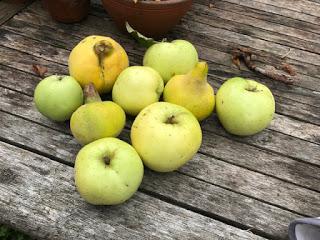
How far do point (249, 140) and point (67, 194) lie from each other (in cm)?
62

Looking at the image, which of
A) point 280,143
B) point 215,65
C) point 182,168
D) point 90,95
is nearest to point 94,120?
point 90,95

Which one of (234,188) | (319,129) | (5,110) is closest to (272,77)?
(319,129)

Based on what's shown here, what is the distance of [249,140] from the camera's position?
60.6 inches

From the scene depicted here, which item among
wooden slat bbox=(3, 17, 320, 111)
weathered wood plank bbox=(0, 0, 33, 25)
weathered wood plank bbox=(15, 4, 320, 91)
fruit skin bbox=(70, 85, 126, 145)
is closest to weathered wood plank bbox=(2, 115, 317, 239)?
fruit skin bbox=(70, 85, 126, 145)

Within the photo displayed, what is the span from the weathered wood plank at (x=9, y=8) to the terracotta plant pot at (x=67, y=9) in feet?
0.52

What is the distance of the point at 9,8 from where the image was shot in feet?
7.07

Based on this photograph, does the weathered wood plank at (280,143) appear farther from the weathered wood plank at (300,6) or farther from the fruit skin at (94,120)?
the weathered wood plank at (300,6)

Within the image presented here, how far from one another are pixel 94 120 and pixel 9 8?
1100mm

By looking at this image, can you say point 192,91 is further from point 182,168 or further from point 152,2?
point 152,2

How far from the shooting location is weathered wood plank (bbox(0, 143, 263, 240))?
4.06 feet

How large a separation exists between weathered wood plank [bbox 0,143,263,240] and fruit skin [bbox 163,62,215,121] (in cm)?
32

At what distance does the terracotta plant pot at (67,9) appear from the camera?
2014 mm

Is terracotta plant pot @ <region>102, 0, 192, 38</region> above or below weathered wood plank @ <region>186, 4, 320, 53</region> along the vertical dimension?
above

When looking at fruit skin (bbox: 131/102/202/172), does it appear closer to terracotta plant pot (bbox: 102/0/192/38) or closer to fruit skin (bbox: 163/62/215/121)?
fruit skin (bbox: 163/62/215/121)
